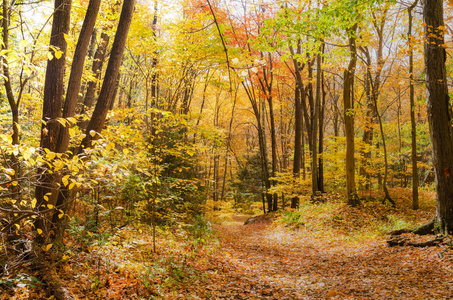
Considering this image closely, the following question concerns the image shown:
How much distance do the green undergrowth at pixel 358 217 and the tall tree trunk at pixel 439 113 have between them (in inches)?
92.1

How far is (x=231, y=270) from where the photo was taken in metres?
5.54

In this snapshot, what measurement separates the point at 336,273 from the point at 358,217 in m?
5.45

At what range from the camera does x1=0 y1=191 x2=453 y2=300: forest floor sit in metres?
3.74

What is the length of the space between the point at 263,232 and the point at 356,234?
14.4 ft

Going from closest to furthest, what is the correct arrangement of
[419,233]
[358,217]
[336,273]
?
1. [336,273]
2. [419,233]
3. [358,217]

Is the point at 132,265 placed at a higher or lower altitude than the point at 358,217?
higher

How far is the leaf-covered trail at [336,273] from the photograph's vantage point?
4215 millimetres

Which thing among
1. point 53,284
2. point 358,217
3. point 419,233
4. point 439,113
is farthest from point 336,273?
point 358,217

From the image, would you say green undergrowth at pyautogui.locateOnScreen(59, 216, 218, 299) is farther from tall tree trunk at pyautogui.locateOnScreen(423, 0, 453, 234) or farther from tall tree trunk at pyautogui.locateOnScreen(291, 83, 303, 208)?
tall tree trunk at pyautogui.locateOnScreen(291, 83, 303, 208)

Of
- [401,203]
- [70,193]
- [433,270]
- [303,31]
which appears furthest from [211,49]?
[401,203]

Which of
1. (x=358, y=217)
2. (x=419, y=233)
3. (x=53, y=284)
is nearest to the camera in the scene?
(x=53, y=284)

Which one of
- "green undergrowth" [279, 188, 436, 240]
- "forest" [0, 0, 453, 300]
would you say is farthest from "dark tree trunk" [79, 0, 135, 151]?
"green undergrowth" [279, 188, 436, 240]

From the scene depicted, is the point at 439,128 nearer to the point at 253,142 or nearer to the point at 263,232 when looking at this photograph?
the point at 263,232

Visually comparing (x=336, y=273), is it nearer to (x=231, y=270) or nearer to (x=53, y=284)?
(x=231, y=270)
